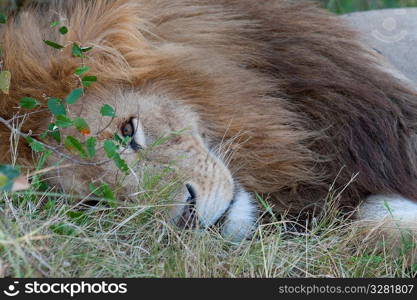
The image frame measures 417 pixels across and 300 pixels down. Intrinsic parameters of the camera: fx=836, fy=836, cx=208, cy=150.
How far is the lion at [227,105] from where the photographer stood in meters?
3.02

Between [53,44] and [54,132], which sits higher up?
[53,44]

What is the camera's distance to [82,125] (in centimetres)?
284

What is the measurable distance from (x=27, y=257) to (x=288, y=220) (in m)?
1.02

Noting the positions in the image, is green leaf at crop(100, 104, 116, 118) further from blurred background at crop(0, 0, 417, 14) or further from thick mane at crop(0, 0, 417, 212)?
blurred background at crop(0, 0, 417, 14)

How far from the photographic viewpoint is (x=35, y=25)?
3268mm

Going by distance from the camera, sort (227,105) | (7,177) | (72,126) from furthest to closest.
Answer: (227,105), (72,126), (7,177)

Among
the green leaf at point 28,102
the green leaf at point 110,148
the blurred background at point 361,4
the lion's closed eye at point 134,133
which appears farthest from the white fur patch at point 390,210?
the blurred background at point 361,4

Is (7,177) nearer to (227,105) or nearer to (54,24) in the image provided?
(54,24)

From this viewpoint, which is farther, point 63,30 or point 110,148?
point 63,30

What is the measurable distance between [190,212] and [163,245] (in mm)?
152

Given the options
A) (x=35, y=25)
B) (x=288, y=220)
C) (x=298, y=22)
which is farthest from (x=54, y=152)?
(x=298, y=22)

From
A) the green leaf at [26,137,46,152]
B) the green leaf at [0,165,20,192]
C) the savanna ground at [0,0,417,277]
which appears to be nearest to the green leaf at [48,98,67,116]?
the green leaf at [26,137,46,152]

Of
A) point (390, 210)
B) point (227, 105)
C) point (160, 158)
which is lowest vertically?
point (390, 210)

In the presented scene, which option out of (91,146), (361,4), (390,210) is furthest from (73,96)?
(361,4)
